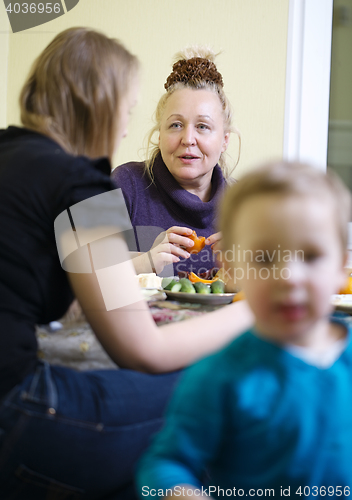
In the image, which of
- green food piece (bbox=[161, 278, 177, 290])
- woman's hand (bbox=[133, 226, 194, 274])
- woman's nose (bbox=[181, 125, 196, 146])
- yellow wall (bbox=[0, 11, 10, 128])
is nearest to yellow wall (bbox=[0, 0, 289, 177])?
yellow wall (bbox=[0, 11, 10, 128])

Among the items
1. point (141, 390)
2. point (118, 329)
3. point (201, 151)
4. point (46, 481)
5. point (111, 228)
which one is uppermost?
point (201, 151)

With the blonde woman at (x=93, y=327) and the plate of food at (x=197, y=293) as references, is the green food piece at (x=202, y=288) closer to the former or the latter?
the plate of food at (x=197, y=293)

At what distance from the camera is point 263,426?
47 cm

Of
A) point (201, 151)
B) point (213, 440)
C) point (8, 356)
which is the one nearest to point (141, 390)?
point (8, 356)

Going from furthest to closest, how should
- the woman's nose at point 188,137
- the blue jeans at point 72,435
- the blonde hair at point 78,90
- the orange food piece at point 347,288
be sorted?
the woman's nose at point 188,137
the orange food piece at point 347,288
the blonde hair at point 78,90
the blue jeans at point 72,435

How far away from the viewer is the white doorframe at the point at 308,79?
9.48ft

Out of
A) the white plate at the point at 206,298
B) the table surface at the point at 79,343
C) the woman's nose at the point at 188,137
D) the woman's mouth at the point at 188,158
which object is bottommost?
the table surface at the point at 79,343

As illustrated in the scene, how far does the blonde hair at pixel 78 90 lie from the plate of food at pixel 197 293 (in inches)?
16.2

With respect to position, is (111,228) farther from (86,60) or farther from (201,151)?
(201,151)

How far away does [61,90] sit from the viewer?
35.0 inches

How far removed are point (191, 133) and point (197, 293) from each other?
1.08 m

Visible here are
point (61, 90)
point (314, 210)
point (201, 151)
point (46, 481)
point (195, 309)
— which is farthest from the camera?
point (201, 151)

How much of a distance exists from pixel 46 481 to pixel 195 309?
0.49 m

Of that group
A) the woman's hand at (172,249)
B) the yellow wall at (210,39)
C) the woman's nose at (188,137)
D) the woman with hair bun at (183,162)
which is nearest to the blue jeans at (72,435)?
the woman's hand at (172,249)
